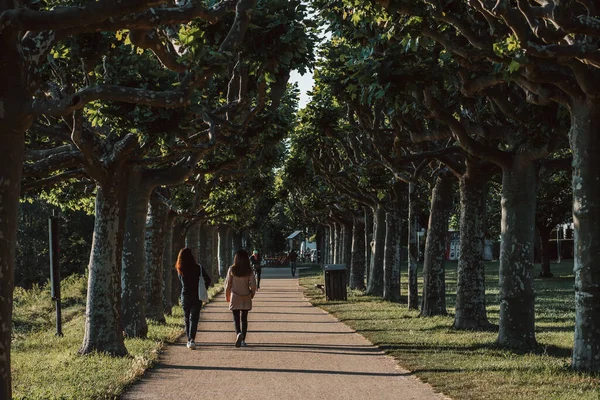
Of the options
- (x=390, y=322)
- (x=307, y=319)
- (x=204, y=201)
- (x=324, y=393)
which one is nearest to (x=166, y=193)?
(x=307, y=319)

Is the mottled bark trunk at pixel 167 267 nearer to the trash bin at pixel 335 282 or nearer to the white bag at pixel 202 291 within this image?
the trash bin at pixel 335 282

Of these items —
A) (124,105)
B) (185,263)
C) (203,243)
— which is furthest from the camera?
(203,243)

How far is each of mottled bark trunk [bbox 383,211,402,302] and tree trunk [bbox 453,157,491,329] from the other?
377 inches

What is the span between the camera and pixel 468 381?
36.8ft

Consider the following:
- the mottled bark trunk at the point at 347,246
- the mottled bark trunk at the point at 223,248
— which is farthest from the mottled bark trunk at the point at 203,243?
the mottled bark trunk at the point at 223,248

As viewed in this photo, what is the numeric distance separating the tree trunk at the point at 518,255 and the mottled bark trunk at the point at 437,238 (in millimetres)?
5580

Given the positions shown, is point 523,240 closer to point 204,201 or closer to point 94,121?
point 94,121

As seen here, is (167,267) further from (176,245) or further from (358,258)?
(358,258)

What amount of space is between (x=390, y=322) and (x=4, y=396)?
1435 cm

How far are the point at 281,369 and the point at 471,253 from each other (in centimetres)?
639

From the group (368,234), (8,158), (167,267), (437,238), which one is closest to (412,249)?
(437,238)

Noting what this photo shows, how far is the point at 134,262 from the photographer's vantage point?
17.0 metres

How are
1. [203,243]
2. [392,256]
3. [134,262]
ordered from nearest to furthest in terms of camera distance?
[134,262]
[392,256]
[203,243]

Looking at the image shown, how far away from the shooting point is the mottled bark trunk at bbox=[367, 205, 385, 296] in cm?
3150
